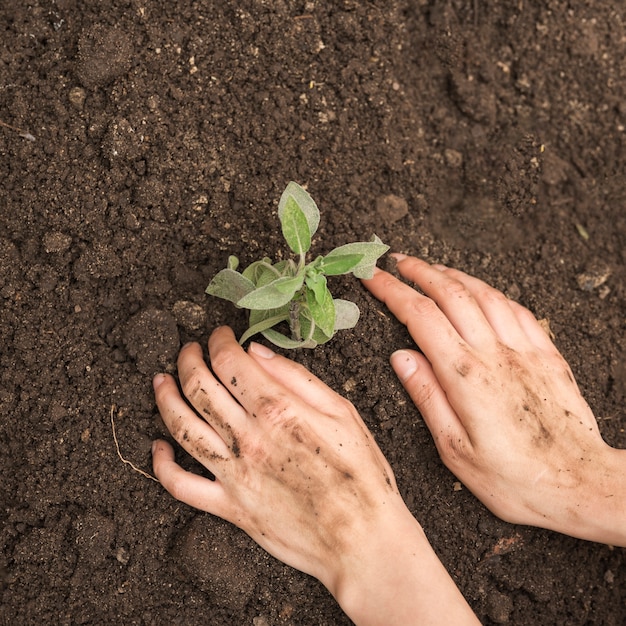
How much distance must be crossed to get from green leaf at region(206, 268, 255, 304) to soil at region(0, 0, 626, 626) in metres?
0.14

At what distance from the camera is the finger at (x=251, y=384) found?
204cm

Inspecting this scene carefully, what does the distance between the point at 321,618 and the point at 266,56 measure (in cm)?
179

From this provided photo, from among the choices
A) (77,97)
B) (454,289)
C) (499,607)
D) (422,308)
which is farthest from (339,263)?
(499,607)

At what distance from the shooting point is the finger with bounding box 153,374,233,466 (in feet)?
6.79

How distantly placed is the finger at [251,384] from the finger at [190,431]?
0.12 meters

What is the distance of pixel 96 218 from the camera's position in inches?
87.9

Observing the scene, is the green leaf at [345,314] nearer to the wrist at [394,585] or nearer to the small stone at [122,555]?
the wrist at [394,585]

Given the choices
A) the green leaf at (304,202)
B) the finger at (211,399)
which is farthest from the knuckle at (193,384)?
the green leaf at (304,202)

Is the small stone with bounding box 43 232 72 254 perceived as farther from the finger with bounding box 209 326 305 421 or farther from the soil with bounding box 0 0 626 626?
the finger with bounding box 209 326 305 421

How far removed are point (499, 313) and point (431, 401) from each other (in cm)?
37

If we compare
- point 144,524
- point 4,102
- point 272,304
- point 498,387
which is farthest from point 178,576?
point 4,102

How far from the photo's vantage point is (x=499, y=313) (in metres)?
2.34

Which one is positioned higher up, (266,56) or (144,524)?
(266,56)

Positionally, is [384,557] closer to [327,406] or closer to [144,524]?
[327,406]
